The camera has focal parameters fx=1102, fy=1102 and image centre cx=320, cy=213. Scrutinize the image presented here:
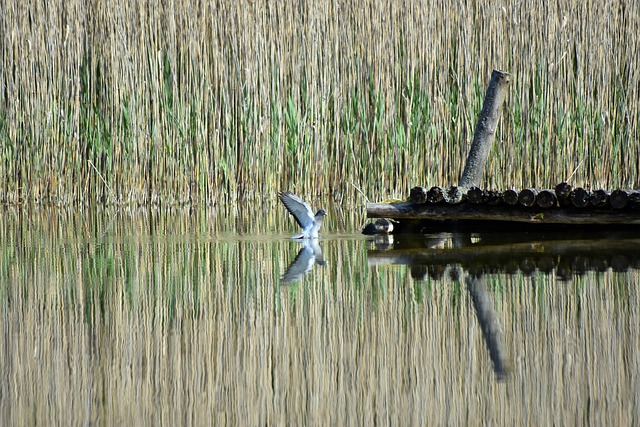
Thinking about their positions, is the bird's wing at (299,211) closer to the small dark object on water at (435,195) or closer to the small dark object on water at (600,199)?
the small dark object on water at (435,195)

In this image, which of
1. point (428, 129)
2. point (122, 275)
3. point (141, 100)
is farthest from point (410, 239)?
A: point (141, 100)

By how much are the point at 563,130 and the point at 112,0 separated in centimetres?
358

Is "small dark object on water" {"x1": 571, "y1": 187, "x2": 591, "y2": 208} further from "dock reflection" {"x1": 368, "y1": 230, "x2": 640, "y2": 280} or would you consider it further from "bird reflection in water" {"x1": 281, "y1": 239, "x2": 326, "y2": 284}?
"bird reflection in water" {"x1": 281, "y1": 239, "x2": 326, "y2": 284}

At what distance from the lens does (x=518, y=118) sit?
27.0ft

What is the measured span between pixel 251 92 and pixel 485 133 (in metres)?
2.62

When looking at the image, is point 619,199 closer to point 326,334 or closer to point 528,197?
point 528,197

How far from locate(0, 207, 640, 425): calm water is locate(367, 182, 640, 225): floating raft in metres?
0.16

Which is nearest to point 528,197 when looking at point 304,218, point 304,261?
point 304,218

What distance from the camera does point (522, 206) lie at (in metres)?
6.03

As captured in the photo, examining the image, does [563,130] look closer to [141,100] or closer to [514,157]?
[514,157]

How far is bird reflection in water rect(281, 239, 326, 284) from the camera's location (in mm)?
4762

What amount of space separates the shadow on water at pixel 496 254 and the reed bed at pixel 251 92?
2272mm

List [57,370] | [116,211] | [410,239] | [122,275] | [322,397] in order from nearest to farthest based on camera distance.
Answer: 1. [322,397]
2. [57,370]
3. [122,275]
4. [410,239]
5. [116,211]

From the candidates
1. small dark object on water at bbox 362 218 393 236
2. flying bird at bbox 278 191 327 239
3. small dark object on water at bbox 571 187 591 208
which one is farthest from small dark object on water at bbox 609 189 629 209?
flying bird at bbox 278 191 327 239
